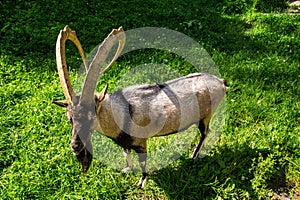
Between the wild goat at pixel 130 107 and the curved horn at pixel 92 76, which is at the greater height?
the curved horn at pixel 92 76

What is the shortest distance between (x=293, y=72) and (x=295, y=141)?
7.68 ft

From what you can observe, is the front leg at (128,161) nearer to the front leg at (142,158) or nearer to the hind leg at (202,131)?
the front leg at (142,158)

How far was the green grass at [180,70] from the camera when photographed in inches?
178

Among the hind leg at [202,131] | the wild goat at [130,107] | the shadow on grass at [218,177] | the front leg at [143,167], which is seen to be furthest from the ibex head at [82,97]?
the hind leg at [202,131]

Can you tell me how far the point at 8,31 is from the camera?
7.37 meters

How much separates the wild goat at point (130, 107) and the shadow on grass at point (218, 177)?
1.26ft

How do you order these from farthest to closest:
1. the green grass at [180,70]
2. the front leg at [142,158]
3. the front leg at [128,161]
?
1. the front leg at [128,161]
2. the green grass at [180,70]
3. the front leg at [142,158]

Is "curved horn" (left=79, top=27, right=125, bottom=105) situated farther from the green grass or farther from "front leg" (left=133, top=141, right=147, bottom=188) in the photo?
the green grass

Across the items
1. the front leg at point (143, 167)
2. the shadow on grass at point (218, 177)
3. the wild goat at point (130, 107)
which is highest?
the wild goat at point (130, 107)

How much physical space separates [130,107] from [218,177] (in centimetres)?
167

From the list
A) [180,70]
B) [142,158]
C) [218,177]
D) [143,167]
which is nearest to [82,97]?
[142,158]

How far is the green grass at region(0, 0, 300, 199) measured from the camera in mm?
4516

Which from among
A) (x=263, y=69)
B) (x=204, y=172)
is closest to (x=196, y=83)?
(x=204, y=172)

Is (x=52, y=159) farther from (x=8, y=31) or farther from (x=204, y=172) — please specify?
(x=8, y=31)
